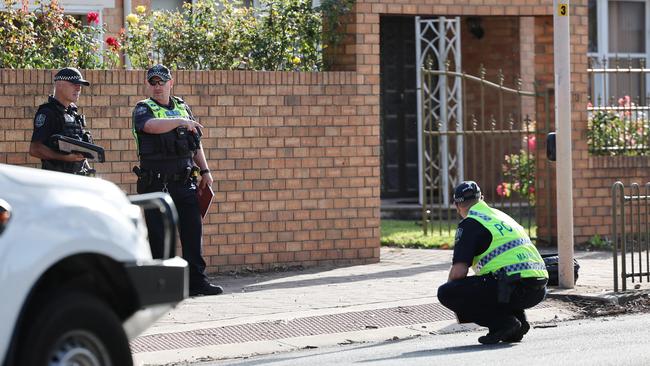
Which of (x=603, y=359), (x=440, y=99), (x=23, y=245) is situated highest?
(x=440, y=99)

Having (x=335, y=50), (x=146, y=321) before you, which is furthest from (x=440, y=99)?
(x=146, y=321)

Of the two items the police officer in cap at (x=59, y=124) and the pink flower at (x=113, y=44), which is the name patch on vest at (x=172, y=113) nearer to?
the police officer in cap at (x=59, y=124)

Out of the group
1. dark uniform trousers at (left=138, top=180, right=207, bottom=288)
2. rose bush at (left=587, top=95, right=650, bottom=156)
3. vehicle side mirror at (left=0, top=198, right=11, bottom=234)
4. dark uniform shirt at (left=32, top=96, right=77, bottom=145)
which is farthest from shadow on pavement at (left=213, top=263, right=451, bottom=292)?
vehicle side mirror at (left=0, top=198, right=11, bottom=234)

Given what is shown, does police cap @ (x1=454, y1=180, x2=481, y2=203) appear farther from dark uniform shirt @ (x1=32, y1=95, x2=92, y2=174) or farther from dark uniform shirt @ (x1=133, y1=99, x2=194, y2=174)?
dark uniform shirt @ (x1=32, y1=95, x2=92, y2=174)

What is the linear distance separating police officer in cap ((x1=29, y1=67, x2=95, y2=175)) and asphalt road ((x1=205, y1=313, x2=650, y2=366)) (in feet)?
7.68

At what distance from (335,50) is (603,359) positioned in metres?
5.84

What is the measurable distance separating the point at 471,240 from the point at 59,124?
10.7 ft

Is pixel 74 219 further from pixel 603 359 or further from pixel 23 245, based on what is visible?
pixel 603 359

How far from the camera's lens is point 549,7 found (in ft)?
48.1

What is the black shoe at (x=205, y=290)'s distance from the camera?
10.6 metres

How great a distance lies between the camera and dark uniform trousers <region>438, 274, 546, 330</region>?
8.97m

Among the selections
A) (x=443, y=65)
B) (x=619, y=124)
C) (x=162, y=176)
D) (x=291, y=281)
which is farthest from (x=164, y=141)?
(x=443, y=65)

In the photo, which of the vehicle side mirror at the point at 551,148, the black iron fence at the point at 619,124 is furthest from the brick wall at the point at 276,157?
the black iron fence at the point at 619,124

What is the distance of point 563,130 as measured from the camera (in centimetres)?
1119
